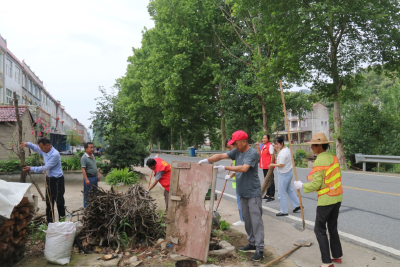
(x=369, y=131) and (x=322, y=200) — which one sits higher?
(x=369, y=131)

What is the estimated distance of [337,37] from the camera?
55.4ft

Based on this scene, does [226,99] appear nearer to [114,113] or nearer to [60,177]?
[114,113]

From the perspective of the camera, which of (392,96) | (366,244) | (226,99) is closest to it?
(366,244)

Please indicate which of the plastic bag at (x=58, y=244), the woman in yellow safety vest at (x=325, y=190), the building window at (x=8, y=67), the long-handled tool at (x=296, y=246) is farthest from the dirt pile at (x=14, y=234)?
the building window at (x=8, y=67)

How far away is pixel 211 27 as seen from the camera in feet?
84.7

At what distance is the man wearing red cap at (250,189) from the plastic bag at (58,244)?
2201 mm

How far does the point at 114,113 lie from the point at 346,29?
13516 millimetres

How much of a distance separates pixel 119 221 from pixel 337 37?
52.8ft

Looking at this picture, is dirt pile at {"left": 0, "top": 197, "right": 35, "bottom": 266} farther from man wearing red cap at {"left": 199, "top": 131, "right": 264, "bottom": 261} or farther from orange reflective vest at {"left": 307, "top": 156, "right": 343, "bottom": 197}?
orange reflective vest at {"left": 307, "top": 156, "right": 343, "bottom": 197}

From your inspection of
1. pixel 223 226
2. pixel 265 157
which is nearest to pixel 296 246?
pixel 223 226

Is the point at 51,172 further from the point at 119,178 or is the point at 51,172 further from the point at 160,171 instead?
the point at 119,178

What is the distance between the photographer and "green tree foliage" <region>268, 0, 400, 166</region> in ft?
47.0

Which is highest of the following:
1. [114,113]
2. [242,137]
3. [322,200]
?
[114,113]

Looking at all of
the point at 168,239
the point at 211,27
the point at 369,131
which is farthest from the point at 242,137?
the point at 211,27
